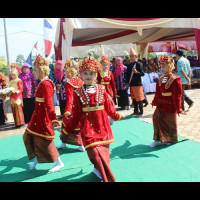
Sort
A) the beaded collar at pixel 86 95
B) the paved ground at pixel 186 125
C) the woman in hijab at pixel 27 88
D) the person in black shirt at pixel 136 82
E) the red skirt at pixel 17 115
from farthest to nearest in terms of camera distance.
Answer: the woman in hijab at pixel 27 88 < the person in black shirt at pixel 136 82 < the red skirt at pixel 17 115 < the paved ground at pixel 186 125 < the beaded collar at pixel 86 95

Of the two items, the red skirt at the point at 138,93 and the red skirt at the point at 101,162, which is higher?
the red skirt at the point at 138,93

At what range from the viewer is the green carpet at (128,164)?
3069 mm

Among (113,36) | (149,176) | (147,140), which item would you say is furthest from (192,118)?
(113,36)

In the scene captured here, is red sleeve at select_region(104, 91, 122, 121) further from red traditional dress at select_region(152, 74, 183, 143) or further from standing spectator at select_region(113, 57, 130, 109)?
standing spectator at select_region(113, 57, 130, 109)

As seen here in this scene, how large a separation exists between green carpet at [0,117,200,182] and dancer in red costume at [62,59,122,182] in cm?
53

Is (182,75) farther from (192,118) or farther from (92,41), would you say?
(92,41)

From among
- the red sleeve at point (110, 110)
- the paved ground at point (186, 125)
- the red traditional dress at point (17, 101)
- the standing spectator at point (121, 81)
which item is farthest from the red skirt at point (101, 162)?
the standing spectator at point (121, 81)

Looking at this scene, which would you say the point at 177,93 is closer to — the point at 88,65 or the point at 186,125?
the point at 186,125

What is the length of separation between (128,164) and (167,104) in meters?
1.32

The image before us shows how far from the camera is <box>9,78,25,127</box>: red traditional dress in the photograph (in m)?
6.18

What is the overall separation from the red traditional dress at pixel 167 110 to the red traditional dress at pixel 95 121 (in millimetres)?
1463

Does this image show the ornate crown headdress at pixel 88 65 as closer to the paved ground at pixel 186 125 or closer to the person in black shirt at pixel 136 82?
the paved ground at pixel 186 125

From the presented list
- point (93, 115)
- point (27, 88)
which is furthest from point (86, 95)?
point (27, 88)

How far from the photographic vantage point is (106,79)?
235 inches
